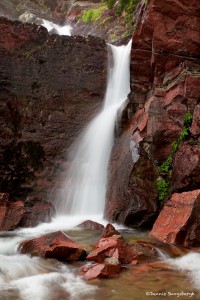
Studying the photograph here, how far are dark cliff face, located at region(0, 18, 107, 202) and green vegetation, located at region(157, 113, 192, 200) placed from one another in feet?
14.0

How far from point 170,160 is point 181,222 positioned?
121 inches

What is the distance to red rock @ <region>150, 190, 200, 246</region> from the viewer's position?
305 inches

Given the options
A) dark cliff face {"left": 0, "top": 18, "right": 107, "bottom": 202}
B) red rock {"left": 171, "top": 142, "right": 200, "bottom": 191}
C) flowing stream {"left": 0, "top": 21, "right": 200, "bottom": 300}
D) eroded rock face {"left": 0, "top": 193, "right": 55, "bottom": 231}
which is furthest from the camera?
dark cliff face {"left": 0, "top": 18, "right": 107, "bottom": 202}

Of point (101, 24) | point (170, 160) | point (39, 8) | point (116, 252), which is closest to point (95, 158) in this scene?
point (170, 160)

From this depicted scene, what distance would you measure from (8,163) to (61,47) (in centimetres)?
593

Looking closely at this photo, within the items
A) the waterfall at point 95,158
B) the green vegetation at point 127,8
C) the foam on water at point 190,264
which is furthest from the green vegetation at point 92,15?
the foam on water at point 190,264

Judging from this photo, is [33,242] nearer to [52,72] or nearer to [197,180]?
[197,180]

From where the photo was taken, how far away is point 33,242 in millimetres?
7000

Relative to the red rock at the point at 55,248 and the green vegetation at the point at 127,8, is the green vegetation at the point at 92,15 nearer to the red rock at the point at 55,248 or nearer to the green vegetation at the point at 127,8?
the green vegetation at the point at 127,8

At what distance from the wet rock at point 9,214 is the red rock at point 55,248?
2.30 m

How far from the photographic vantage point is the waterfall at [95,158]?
11.6 m

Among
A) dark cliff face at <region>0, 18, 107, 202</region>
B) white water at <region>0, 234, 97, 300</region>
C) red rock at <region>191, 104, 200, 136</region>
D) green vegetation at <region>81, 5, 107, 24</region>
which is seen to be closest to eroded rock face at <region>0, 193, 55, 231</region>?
dark cliff face at <region>0, 18, 107, 202</region>

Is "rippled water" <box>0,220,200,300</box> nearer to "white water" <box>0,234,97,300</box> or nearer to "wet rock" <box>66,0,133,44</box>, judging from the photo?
"white water" <box>0,234,97,300</box>

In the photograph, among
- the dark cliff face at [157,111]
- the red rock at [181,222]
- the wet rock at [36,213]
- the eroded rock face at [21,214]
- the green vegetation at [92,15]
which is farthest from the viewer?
the green vegetation at [92,15]
